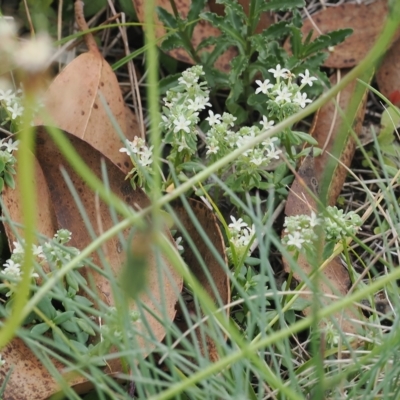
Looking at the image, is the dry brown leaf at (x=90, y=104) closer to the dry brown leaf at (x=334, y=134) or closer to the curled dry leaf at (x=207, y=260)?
the curled dry leaf at (x=207, y=260)

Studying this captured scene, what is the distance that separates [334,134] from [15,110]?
2.54ft

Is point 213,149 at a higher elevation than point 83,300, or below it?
higher

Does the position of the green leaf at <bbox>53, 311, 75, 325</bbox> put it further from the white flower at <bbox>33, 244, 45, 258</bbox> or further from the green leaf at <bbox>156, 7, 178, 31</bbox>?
the green leaf at <bbox>156, 7, 178, 31</bbox>

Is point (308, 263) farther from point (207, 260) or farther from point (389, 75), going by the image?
point (389, 75)

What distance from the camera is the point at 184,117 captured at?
4.67 ft

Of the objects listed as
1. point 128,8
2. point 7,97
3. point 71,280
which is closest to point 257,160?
point 71,280

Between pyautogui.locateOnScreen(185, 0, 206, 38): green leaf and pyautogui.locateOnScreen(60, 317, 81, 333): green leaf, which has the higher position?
pyautogui.locateOnScreen(185, 0, 206, 38): green leaf

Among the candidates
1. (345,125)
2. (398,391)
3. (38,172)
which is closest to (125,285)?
(345,125)

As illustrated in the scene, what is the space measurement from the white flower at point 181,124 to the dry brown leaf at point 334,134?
14.7 inches

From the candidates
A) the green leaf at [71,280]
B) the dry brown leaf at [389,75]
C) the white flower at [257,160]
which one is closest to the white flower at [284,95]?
the white flower at [257,160]

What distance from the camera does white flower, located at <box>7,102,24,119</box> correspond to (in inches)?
56.6

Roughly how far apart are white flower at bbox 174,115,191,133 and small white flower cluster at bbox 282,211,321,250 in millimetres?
296

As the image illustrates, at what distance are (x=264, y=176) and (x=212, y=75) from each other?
346mm

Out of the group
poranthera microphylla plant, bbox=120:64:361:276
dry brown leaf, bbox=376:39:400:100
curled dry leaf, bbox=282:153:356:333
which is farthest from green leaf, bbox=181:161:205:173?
dry brown leaf, bbox=376:39:400:100
